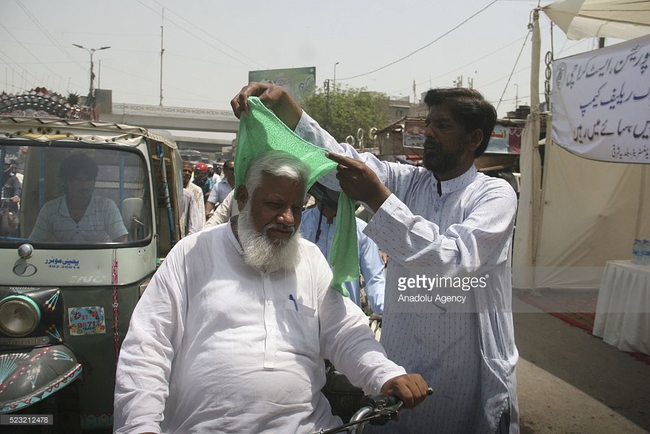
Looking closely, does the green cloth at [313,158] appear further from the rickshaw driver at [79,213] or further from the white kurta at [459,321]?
the rickshaw driver at [79,213]

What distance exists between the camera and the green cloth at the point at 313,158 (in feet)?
6.38

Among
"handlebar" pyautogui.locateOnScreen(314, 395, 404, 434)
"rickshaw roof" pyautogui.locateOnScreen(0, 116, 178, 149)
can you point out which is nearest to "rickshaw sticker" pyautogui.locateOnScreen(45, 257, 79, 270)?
"rickshaw roof" pyautogui.locateOnScreen(0, 116, 178, 149)

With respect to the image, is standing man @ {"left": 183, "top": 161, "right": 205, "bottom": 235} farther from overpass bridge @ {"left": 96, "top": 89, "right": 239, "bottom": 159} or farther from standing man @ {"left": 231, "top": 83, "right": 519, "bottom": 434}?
overpass bridge @ {"left": 96, "top": 89, "right": 239, "bottom": 159}

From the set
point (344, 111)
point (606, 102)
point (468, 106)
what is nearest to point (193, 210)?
point (606, 102)

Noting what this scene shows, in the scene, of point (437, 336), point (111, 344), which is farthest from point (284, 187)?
point (111, 344)

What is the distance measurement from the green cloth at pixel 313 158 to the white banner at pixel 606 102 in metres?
4.44

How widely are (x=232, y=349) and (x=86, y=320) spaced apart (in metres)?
1.88

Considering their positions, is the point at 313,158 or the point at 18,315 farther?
the point at 18,315

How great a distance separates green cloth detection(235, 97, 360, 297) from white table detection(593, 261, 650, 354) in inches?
204

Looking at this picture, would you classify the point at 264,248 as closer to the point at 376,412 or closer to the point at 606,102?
the point at 376,412

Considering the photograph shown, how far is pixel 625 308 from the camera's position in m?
6.04

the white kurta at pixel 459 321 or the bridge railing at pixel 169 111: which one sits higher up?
the bridge railing at pixel 169 111

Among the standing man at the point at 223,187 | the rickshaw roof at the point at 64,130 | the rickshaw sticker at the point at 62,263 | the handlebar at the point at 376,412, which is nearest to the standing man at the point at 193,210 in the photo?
the standing man at the point at 223,187

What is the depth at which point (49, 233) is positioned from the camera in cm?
349
